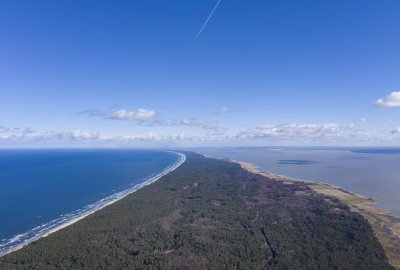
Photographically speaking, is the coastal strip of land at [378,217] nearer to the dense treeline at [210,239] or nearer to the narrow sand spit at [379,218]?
the narrow sand spit at [379,218]

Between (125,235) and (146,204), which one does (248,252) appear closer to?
(125,235)

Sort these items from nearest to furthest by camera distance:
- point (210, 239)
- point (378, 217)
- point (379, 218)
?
1. point (210, 239)
2. point (379, 218)
3. point (378, 217)

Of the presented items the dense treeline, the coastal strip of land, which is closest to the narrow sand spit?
the coastal strip of land

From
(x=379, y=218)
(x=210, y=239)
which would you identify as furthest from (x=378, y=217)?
(x=210, y=239)

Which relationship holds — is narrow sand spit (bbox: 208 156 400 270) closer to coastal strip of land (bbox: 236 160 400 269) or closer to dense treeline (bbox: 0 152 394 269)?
coastal strip of land (bbox: 236 160 400 269)

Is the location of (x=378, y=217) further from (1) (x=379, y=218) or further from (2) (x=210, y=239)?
(2) (x=210, y=239)

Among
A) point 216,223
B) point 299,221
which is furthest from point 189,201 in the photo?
point 299,221

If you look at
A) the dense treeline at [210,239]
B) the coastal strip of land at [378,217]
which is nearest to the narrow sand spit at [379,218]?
the coastal strip of land at [378,217]

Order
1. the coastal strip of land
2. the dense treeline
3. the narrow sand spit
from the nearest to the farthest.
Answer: the dense treeline < the narrow sand spit < the coastal strip of land
